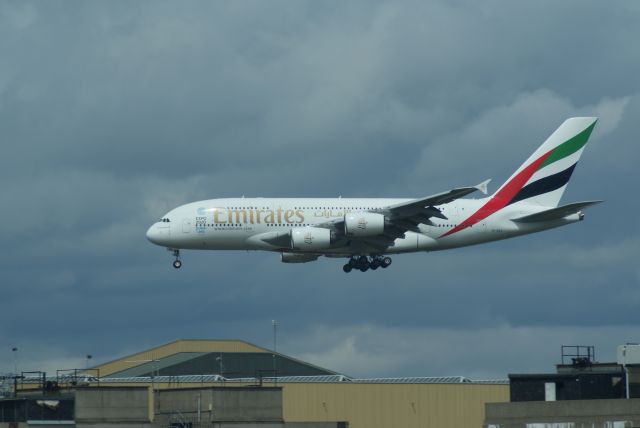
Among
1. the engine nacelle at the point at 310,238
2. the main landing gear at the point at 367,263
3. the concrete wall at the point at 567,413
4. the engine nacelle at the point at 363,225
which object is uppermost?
the engine nacelle at the point at 363,225

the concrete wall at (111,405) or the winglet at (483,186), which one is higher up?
the winglet at (483,186)

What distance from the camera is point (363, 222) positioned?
100688 mm

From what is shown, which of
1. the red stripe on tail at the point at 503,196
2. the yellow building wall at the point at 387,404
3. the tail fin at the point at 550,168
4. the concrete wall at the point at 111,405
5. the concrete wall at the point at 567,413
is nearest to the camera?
the concrete wall at the point at 567,413

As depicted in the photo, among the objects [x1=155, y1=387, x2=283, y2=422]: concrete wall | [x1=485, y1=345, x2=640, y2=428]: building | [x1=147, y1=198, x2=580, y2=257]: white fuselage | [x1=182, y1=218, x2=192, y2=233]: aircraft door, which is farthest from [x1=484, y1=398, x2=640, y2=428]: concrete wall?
[x1=182, y1=218, x2=192, y2=233]: aircraft door

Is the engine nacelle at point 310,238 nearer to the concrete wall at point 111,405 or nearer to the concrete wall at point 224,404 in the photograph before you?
the concrete wall at point 224,404

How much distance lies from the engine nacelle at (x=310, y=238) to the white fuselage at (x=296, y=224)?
3.14ft

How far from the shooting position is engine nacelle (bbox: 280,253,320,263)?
4200 inches

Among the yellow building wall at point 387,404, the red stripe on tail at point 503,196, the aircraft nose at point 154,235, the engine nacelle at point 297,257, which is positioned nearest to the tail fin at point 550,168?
the red stripe on tail at point 503,196

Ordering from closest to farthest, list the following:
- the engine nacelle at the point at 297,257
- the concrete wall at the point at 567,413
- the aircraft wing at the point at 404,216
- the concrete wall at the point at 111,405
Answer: the concrete wall at the point at 567,413 < the concrete wall at the point at 111,405 < the aircraft wing at the point at 404,216 < the engine nacelle at the point at 297,257

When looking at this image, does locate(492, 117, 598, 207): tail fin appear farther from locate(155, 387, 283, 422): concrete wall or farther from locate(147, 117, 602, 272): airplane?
locate(155, 387, 283, 422): concrete wall

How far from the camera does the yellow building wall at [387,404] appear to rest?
10400cm

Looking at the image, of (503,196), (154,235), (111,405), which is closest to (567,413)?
(111,405)

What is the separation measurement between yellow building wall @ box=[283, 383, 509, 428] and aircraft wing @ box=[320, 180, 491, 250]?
10.7 m

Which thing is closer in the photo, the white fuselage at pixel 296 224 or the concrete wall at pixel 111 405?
the concrete wall at pixel 111 405
